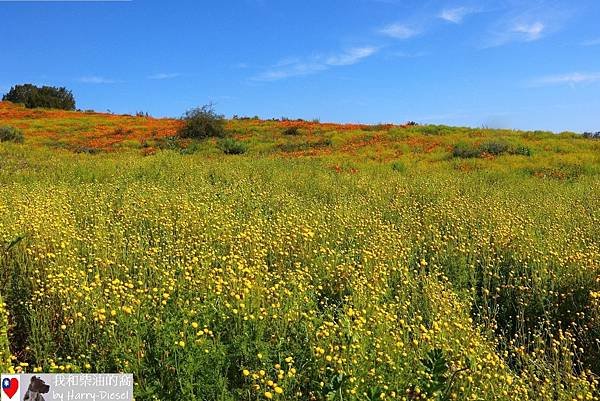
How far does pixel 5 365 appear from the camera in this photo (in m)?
3.24

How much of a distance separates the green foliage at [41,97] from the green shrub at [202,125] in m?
22.9

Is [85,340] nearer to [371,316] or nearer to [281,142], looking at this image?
[371,316]

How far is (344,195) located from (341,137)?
45.8 feet

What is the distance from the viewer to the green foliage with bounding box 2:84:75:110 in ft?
139

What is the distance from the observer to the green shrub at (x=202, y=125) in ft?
84.2

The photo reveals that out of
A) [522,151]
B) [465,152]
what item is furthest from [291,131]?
[522,151]

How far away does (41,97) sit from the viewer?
139 ft

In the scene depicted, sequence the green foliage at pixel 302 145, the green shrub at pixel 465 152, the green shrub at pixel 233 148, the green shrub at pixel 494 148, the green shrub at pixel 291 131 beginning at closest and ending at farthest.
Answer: the green shrub at pixel 465 152
the green shrub at pixel 494 148
the green shrub at pixel 233 148
the green foliage at pixel 302 145
the green shrub at pixel 291 131

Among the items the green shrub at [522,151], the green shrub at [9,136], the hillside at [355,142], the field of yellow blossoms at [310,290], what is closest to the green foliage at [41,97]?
the hillside at [355,142]

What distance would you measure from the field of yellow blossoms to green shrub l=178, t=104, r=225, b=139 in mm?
14234

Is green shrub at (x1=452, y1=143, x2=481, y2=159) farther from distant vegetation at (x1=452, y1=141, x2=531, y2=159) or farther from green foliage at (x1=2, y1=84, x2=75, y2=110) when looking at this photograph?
green foliage at (x1=2, y1=84, x2=75, y2=110)

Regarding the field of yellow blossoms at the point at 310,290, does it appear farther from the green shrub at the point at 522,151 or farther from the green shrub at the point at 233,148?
the green shrub at the point at 233,148

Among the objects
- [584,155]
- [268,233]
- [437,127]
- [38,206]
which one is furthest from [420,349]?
[437,127]

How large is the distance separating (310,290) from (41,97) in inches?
1773
